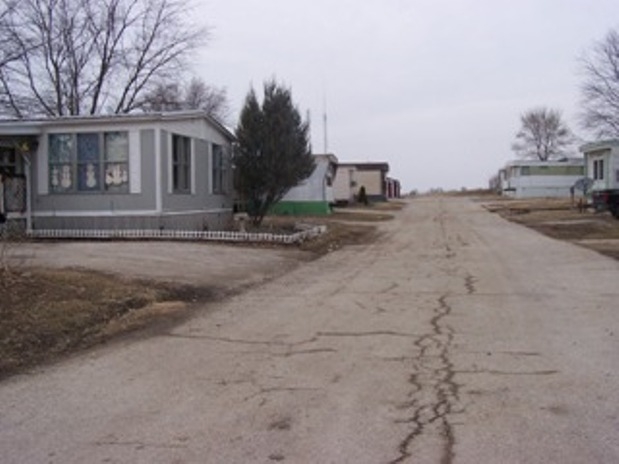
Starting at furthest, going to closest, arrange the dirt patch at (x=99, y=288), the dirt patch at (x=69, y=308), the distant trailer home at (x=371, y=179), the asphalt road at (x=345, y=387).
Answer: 1. the distant trailer home at (x=371, y=179)
2. the dirt patch at (x=99, y=288)
3. the dirt patch at (x=69, y=308)
4. the asphalt road at (x=345, y=387)

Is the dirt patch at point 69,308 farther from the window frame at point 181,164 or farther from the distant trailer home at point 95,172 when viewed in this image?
the window frame at point 181,164

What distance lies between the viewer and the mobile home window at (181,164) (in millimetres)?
23000

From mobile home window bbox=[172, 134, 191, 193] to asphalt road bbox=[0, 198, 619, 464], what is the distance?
11.0 m

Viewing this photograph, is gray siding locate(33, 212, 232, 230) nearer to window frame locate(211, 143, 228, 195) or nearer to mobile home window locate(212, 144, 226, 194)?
window frame locate(211, 143, 228, 195)

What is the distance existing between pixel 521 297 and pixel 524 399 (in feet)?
20.5

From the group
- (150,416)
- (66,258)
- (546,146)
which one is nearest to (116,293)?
(66,258)

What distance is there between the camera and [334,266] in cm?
1820

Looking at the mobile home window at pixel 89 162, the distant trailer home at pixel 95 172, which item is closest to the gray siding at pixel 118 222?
the distant trailer home at pixel 95 172

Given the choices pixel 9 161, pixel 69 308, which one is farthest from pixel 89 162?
pixel 69 308

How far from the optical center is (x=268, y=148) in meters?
25.8

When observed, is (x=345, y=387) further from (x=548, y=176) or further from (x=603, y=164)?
(x=548, y=176)

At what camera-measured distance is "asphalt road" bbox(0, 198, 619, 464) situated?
529 centimetres

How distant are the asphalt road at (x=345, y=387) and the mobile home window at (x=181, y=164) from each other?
36.0 ft

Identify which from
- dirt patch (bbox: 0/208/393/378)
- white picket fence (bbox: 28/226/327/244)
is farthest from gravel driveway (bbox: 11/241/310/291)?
white picket fence (bbox: 28/226/327/244)
